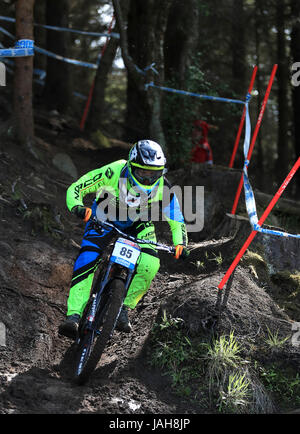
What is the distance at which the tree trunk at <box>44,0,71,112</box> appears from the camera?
15.0 m

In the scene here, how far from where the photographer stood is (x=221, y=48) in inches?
814

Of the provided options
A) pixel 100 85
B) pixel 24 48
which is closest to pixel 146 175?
pixel 24 48

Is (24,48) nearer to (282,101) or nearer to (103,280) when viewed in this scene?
(103,280)

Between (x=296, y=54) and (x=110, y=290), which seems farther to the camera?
(x=296, y=54)

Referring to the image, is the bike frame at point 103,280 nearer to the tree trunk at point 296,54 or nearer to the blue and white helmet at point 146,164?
the blue and white helmet at point 146,164

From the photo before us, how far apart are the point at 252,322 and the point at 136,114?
29.2 feet

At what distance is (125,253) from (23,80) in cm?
586

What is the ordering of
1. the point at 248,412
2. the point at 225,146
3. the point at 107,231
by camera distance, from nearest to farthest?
the point at 248,412 → the point at 107,231 → the point at 225,146

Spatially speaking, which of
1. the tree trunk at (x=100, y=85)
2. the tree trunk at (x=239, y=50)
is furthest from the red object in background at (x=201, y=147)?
the tree trunk at (x=239, y=50)

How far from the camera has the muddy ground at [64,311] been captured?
4.51 meters

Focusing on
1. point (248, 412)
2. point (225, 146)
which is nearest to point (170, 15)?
point (225, 146)

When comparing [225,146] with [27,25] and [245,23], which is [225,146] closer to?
[245,23]

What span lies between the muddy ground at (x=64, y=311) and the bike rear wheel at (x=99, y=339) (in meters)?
0.14

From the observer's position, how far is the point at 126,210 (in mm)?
5684
